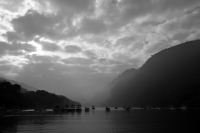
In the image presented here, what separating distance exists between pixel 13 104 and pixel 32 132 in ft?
531

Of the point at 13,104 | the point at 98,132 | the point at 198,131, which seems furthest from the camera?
the point at 13,104

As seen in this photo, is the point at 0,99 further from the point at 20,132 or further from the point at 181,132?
the point at 181,132

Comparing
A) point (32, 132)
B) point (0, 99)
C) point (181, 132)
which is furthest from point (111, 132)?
point (0, 99)

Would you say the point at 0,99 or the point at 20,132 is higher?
the point at 0,99

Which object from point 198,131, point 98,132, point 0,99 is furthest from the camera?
point 0,99

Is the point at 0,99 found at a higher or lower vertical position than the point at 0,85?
lower

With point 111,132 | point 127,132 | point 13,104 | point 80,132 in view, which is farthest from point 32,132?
point 13,104

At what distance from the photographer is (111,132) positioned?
43969 mm

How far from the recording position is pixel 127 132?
42.6 metres

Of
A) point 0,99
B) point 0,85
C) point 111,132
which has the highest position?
point 0,85

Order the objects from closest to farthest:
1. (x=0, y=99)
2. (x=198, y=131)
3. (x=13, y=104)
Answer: (x=198, y=131) < (x=0, y=99) < (x=13, y=104)

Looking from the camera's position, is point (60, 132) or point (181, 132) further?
point (60, 132)

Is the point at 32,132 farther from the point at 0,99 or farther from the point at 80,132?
the point at 0,99

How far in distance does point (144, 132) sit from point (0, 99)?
546ft
